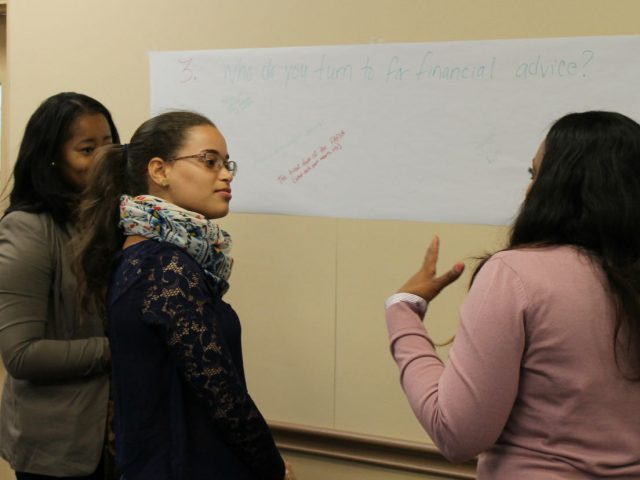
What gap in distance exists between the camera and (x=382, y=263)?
191cm

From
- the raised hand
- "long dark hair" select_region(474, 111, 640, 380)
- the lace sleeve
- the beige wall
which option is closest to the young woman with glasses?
the lace sleeve

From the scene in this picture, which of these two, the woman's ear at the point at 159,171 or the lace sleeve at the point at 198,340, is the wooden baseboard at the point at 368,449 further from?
the woman's ear at the point at 159,171

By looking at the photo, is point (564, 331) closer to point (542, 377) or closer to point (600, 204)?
point (542, 377)

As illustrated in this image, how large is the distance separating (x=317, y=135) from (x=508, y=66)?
0.54m

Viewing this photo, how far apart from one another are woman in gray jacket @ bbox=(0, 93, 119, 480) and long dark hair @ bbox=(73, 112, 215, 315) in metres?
0.18

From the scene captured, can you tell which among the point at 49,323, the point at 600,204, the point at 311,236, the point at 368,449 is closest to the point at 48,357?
the point at 49,323

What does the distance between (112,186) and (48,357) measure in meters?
0.41

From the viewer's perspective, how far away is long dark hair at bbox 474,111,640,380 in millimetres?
938

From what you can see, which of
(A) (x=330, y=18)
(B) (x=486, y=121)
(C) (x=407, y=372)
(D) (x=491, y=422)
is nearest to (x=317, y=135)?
(A) (x=330, y=18)

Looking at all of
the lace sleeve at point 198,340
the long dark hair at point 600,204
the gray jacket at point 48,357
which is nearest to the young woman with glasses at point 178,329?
the lace sleeve at point 198,340

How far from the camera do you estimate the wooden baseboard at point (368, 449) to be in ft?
6.18

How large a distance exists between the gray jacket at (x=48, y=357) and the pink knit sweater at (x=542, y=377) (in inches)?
34.4

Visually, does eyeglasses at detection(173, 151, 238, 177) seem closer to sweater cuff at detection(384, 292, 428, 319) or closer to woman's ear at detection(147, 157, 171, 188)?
woman's ear at detection(147, 157, 171, 188)

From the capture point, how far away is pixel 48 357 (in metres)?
1.50
